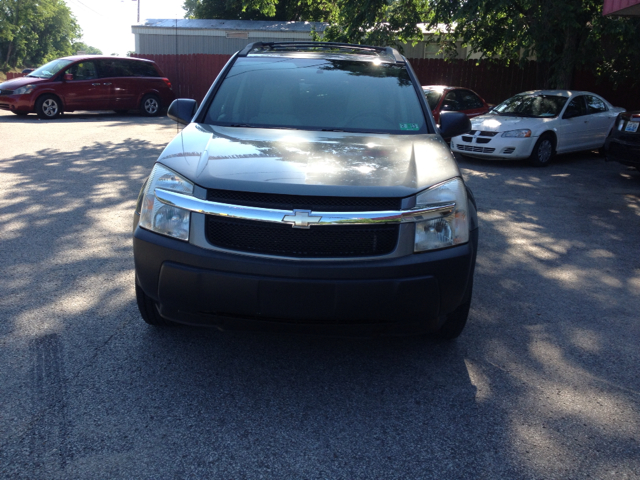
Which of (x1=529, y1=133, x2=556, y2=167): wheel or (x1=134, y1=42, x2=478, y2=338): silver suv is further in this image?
(x1=529, y1=133, x2=556, y2=167): wheel

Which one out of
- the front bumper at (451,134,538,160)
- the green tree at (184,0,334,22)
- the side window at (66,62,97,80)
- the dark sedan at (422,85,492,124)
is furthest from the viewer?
the green tree at (184,0,334,22)

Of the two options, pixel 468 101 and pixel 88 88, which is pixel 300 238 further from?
pixel 88 88

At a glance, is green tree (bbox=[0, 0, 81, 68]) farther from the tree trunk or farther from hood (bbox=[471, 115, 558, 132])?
hood (bbox=[471, 115, 558, 132])

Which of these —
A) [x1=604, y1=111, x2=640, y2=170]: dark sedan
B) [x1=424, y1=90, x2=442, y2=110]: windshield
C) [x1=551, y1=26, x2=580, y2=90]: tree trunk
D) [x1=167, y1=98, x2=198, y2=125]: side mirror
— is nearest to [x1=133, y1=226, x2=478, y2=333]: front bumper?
[x1=167, y1=98, x2=198, y2=125]: side mirror

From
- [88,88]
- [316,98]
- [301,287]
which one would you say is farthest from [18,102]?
[301,287]

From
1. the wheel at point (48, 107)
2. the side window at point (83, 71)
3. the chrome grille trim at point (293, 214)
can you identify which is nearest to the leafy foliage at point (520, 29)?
the side window at point (83, 71)

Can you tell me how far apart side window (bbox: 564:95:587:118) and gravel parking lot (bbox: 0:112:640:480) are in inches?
293

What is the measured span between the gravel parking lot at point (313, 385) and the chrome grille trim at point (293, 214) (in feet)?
2.08

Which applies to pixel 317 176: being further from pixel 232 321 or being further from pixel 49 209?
pixel 49 209

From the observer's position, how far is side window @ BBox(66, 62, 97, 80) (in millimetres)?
17336

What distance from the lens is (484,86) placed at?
22297 mm

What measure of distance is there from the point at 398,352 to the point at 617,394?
1199 millimetres

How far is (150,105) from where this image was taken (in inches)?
767

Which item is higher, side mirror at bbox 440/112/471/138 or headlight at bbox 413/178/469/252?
side mirror at bbox 440/112/471/138
